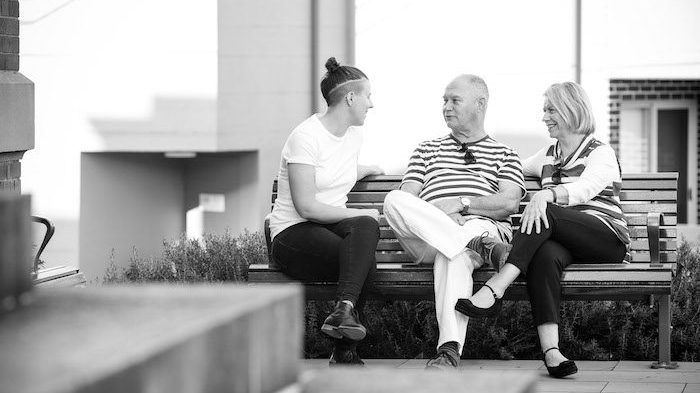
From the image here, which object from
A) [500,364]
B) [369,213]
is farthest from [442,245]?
[500,364]

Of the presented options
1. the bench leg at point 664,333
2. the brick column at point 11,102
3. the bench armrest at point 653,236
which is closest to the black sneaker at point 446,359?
the bench leg at point 664,333

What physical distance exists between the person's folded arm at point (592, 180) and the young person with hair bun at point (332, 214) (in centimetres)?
88

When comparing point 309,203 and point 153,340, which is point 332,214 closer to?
point 309,203

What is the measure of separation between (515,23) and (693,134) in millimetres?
5276

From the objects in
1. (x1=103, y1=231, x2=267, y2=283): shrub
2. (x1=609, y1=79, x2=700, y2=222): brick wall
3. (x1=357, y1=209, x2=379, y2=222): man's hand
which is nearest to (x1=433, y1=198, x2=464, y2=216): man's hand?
(x1=357, y1=209, x2=379, y2=222): man's hand

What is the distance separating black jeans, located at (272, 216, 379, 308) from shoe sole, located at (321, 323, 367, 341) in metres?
0.14

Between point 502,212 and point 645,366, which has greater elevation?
point 502,212

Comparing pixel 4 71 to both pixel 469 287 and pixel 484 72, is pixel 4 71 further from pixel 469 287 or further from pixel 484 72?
pixel 484 72

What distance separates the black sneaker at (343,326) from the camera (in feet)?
17.7

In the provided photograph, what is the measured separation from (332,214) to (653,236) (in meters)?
1.51

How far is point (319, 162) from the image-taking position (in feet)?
19.5

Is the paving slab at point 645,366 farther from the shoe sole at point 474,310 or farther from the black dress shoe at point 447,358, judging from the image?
the black dress shoe at point 447,358

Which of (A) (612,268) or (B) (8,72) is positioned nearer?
(A) (612,268)

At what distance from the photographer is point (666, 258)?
245 inches
